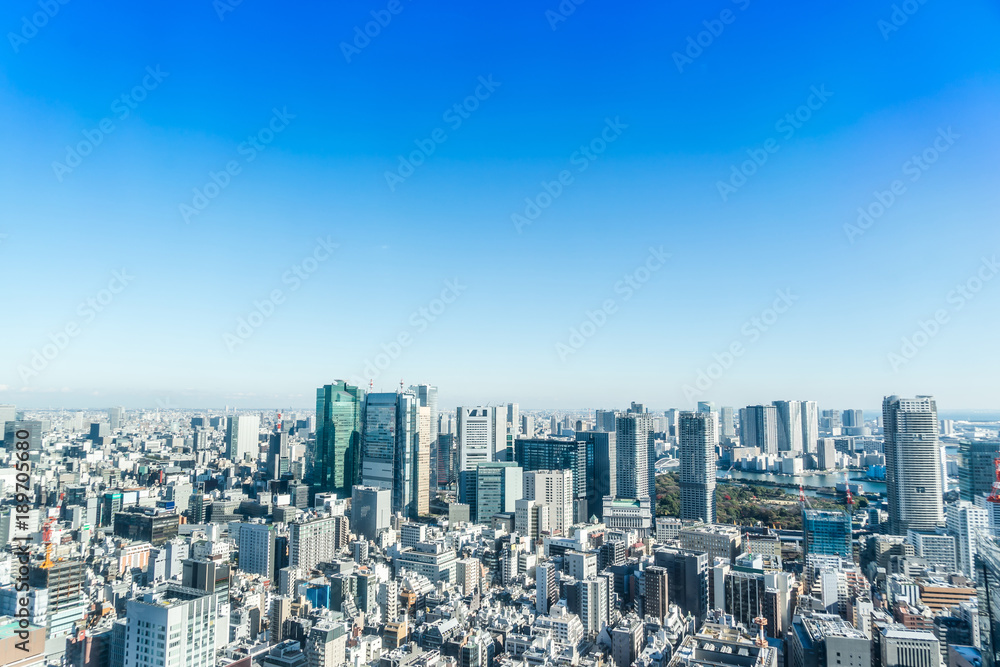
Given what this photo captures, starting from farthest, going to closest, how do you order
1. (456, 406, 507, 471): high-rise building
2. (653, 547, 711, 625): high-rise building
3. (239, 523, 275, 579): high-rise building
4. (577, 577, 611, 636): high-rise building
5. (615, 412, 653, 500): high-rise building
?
1. (456, 406, 507, 471): high-rise building
2. (615, 412, 653, 500): high-rise building
3. (239, 523, 275, 579): high-rise building
4. (653, 547, 711, 625): high-rise building
5. (577, 577, 611, 636): high-rise building

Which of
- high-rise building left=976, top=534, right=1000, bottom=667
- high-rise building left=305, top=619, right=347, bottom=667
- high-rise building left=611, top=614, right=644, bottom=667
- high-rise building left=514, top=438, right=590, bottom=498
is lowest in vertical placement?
Answer: high-rise building left=611, top=614, right=644, bottom=667

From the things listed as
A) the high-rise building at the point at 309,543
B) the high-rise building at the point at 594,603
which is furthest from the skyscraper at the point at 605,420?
the high-rise building at the point at 594,603

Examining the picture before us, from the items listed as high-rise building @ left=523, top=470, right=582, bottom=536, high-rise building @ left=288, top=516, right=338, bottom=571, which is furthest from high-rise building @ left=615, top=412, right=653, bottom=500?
high-rise building @ left=288, top=516, right=338, bottom=571

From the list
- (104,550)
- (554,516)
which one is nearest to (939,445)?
(554,516)

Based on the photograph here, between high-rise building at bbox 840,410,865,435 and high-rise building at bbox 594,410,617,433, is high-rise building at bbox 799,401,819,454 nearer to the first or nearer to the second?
high-rise building at bbox 840,410,865,435

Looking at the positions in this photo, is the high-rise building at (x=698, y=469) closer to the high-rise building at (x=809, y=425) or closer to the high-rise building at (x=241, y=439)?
the high-rise building at (x=809, y=425)

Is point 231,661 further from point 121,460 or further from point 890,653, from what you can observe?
point 121,460

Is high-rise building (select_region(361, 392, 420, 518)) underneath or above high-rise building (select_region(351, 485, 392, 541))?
above
